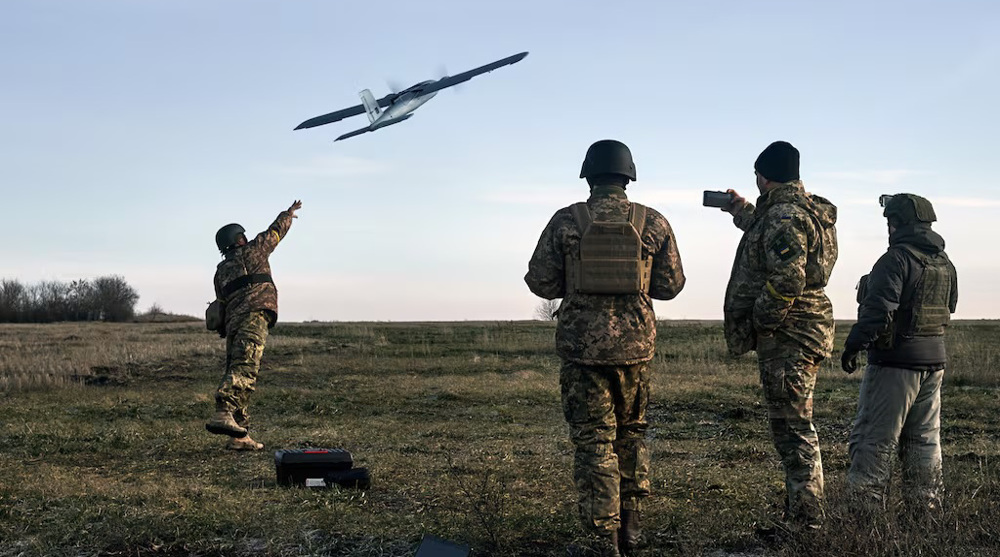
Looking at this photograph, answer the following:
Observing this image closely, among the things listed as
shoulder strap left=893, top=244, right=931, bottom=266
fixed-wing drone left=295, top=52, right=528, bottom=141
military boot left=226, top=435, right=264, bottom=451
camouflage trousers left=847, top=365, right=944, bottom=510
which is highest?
fixed-wing drone left=295, top=52, right=528, bottom=141

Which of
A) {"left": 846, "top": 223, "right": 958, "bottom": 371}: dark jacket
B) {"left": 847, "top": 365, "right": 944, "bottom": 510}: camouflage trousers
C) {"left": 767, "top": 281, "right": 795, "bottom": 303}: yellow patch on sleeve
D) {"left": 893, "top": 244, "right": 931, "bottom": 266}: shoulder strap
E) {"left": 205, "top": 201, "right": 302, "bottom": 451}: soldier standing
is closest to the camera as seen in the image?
{"left": 767, "top": 281, "right": 795, "bottom": 303}: yellow patch on sleeve

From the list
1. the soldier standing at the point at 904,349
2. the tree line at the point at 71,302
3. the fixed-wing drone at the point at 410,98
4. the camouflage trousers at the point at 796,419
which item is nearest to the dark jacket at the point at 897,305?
the soldier standing at the point at 904,349

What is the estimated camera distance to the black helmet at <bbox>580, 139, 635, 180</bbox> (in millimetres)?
5582

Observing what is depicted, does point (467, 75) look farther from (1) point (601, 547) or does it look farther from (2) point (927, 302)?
(1) point (601, 547)

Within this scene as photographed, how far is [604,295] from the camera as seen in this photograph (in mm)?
5430

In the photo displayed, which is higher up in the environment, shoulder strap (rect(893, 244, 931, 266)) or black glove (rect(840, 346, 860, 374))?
shoulder strap (rect(893, 244, 931, 266))

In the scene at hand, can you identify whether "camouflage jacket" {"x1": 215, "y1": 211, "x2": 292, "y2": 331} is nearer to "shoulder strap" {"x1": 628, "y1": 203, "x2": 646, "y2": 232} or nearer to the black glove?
"shoulder strap" {"x1": 628, "y1": 203, "x2": 646, "y2": 232}

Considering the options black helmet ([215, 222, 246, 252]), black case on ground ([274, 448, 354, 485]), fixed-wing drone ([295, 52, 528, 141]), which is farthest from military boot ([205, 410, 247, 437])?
fixed-wing drone ([295, 52, 528, 141])

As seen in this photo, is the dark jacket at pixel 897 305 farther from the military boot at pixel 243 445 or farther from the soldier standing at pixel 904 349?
the military boot at pixel 243 445

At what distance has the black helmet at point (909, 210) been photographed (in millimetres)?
6355

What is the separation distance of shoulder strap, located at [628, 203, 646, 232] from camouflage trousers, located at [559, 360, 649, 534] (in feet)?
2.82

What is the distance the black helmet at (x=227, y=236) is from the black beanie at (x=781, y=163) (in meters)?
6.63

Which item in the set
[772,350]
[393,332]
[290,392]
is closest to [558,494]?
[772,350]

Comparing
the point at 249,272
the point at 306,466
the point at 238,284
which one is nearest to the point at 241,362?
the point at 238,284
